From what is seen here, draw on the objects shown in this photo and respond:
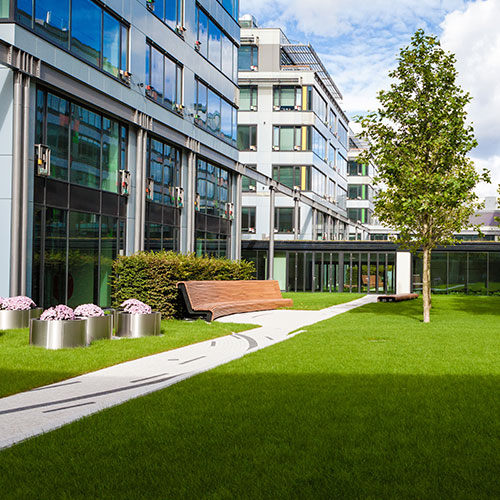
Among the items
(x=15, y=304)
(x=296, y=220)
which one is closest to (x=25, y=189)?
(x=15, y=304)

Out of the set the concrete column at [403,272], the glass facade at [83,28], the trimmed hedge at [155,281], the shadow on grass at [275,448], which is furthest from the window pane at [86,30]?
the concrete column at [403,272]

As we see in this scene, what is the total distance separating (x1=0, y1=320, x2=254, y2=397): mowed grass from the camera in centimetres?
870

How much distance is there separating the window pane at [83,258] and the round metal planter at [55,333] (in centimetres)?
753

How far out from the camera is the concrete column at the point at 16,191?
637 inches

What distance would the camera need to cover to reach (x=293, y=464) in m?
4.96

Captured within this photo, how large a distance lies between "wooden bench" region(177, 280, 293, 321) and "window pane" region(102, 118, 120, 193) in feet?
16.3

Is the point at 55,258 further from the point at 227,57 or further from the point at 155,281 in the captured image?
the point at 227,57

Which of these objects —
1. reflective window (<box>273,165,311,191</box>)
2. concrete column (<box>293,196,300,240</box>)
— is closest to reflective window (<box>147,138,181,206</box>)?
concrete column (<box>293,196,300,240</box>)

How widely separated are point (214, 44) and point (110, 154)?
1193cm

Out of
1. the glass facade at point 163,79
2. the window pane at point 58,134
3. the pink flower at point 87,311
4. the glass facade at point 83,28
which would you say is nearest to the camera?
the pink flower at point 87,311

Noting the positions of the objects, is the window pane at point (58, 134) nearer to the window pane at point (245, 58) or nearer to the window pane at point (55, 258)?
the window pane at point (55, 258)

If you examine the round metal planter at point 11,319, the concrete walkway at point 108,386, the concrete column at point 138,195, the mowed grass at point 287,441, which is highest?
the concrete column at point 138,195

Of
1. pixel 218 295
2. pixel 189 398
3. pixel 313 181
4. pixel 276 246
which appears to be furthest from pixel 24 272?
pixel 313 181

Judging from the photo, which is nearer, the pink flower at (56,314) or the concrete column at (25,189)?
the pink flower at (56,314)
